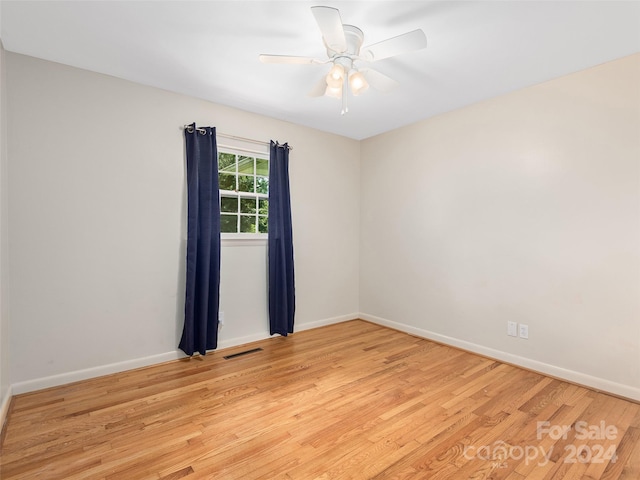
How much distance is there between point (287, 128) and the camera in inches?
151

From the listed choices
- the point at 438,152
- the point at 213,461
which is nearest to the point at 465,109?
the point at 438,152

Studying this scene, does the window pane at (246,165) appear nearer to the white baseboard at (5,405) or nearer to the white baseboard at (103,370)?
the white baseboard at (103,370)

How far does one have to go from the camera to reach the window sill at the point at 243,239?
11.1ft

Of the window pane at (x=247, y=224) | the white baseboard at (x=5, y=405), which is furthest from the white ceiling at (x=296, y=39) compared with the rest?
the white baseboard at (x=5, y=405)

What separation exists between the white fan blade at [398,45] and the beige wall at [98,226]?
6.29ft

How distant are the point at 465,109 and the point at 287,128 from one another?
1.96 m

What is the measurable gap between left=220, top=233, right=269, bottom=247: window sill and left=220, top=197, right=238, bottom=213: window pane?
268 mm

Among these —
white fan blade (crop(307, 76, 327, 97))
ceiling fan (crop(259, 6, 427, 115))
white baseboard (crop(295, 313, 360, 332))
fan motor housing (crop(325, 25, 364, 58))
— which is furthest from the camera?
white baseboard (crop(295, 313, 360, 332))

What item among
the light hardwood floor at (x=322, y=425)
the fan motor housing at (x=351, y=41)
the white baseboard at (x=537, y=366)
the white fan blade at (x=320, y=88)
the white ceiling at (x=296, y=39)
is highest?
the white ceiling at (x=296, y=39)

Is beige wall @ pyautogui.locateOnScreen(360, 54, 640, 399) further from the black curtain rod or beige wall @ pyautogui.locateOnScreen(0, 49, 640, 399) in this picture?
the black curtain rod

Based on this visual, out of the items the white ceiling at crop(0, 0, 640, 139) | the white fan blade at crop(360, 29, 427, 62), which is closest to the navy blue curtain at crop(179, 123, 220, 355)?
the white ceiling at crop(0, 0, 640, 139)

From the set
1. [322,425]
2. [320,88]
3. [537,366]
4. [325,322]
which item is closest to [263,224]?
[325,322]

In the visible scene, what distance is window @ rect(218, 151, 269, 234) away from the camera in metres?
3.42

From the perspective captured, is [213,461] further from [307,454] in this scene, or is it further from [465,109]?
[465,109]
